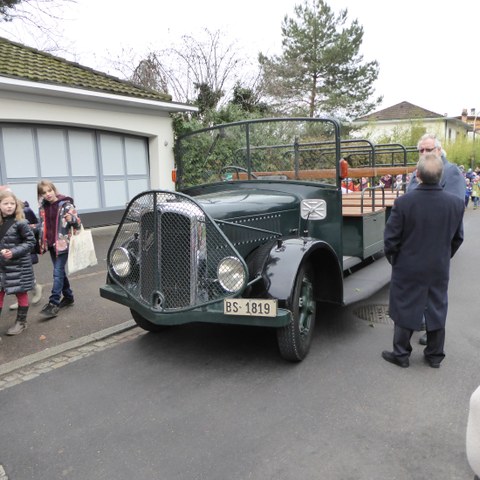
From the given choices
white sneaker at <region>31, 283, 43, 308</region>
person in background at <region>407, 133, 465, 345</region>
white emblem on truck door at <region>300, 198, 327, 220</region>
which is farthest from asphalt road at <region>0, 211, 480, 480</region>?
white sneaker at <region>31, 283, 43, 308</region>

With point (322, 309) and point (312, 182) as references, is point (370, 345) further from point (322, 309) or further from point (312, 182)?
A: point (312, 182)

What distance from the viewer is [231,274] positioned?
3332 mm

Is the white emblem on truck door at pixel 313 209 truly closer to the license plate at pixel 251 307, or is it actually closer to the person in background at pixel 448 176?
the person in background at pixel 448 176

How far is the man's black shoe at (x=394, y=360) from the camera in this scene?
11.8 feet

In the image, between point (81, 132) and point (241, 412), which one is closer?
point (241, 412)

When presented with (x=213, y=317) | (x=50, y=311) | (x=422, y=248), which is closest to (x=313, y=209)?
(x=422, y=248)

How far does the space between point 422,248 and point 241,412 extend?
180cm

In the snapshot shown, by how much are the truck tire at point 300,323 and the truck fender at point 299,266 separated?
0.09m

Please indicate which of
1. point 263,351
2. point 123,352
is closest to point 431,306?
point 263,351

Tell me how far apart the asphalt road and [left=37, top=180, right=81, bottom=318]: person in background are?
3.97ft

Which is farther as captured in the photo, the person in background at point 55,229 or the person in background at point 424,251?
the person in background at point 55,229

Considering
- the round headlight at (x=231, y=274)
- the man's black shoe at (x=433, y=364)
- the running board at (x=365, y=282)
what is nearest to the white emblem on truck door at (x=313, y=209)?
the running board at (x=365, y=282)

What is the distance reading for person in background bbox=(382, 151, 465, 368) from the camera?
133 inches

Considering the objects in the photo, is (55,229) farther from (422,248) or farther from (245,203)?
(422,248)
